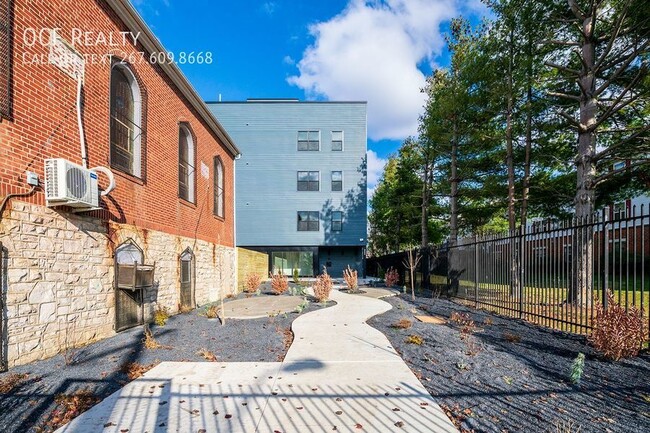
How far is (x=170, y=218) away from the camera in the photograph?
9.07 metres

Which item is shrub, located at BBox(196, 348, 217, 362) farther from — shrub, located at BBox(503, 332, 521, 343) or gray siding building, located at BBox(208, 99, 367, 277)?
gray siding building, located at BBox(208, 99, 367, 277)

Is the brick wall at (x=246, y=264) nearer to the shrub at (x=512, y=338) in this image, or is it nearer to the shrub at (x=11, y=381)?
the shrub at (x=11, y=381)

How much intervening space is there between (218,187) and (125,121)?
656 cm

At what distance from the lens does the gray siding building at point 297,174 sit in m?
23.4

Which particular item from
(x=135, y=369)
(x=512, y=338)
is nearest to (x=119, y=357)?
(x=135, y=369)

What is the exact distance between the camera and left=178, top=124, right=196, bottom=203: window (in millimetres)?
10398

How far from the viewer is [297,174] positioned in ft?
77.1

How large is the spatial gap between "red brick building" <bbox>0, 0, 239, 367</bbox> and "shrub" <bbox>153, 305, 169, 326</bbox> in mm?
140

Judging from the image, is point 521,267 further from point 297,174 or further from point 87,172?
point 297,174

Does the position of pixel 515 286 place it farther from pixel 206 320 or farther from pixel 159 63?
pixel 159 63

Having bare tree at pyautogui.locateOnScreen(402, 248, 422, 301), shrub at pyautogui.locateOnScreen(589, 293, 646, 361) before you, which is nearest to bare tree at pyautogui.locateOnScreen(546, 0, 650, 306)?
shrub at pyautogui.locateOnScreen(589, 293, 646, 361)

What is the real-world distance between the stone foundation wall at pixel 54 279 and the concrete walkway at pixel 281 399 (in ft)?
6.15

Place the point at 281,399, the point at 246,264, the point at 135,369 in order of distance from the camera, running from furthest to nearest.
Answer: the point at 246,264
the point at 135,369
the point at 281,399

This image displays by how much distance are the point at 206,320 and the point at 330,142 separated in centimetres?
1773
